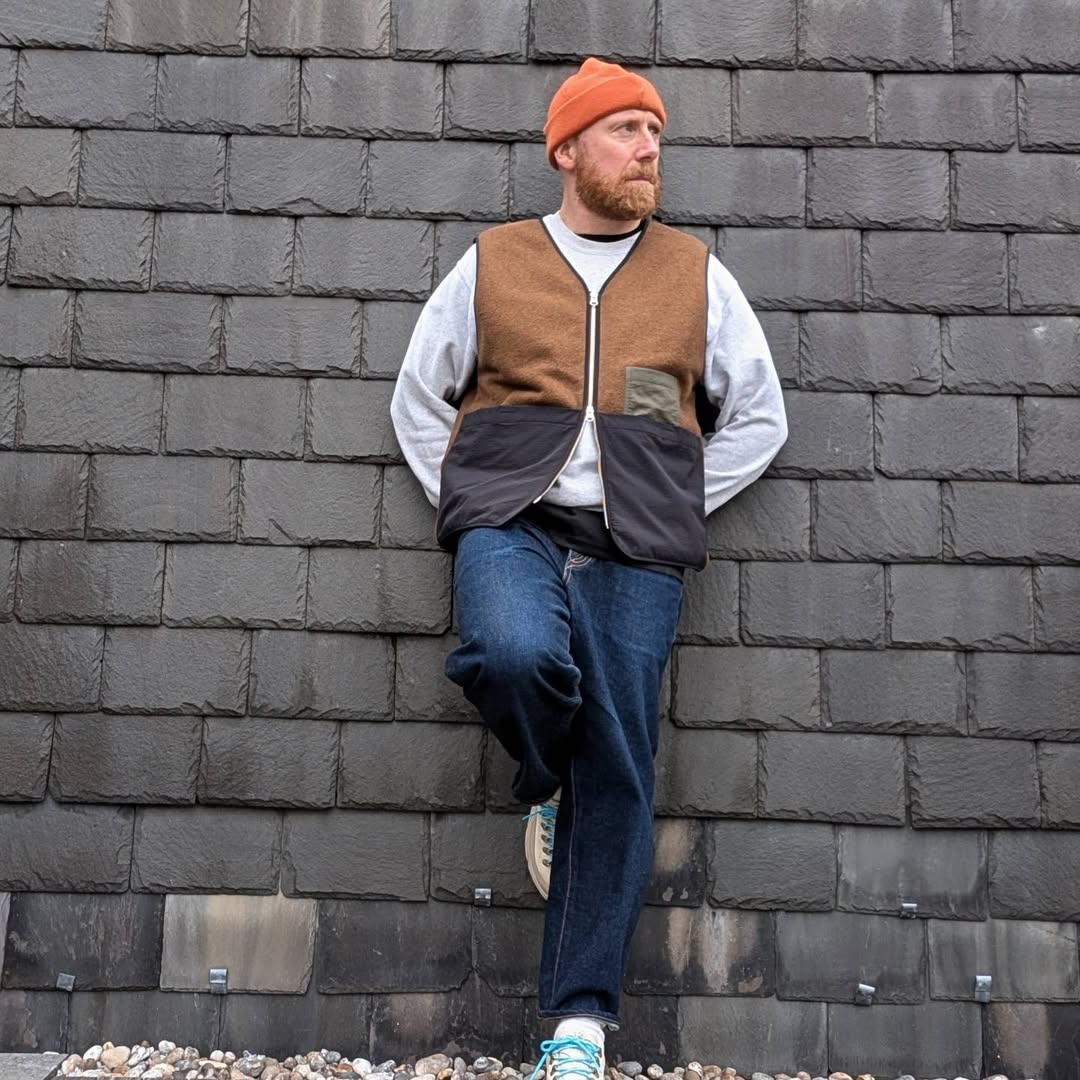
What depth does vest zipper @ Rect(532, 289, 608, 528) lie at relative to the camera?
253cm

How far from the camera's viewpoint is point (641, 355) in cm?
262

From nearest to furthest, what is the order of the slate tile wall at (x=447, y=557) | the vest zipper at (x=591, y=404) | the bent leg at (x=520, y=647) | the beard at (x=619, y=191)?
the bent leg at (x=520, y=647) < the vest zipper at (x=591, y=404) < the beard at (x=619, y=191) < the slate tile wall at (x=447, y=557)

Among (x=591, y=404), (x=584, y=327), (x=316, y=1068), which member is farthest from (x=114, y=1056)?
(x=584, y=327)

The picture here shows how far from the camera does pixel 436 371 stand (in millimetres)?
2775

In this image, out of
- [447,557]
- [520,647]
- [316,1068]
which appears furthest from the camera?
[447,557]

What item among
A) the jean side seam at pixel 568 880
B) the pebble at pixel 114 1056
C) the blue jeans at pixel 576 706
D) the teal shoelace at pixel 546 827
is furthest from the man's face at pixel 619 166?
the pebble at pixel 114 1056

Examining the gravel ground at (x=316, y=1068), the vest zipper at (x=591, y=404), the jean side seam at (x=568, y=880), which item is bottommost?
the gravel ground at (x=316, y=1068)

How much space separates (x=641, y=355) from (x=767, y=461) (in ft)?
1.27

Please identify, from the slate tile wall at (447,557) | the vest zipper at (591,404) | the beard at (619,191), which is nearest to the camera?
the vest zipper at (591,404)

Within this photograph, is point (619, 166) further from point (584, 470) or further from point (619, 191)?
point (584, 470)

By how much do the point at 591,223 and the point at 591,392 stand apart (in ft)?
1.30

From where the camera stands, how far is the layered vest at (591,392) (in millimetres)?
2551

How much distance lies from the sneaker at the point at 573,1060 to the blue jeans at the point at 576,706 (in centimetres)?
6

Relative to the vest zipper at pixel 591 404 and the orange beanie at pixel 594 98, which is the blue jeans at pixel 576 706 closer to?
the vest zipper at pixel 591 404
